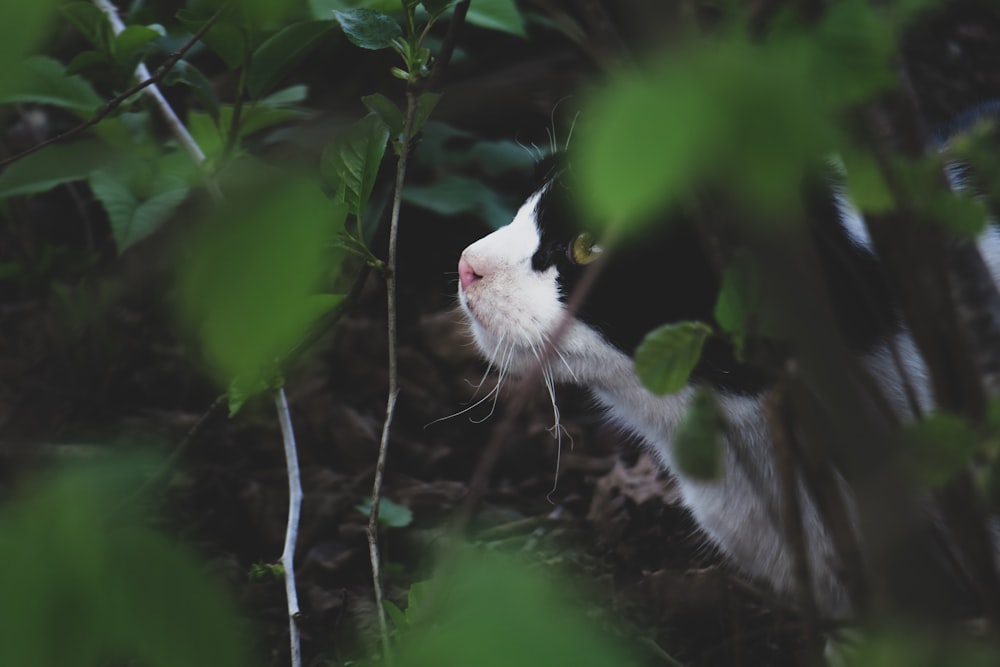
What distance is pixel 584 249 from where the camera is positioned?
153 cm

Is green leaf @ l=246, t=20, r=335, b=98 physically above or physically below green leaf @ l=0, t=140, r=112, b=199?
above

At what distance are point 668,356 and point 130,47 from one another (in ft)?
3.57

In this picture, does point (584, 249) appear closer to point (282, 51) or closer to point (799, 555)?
point (282, 51)

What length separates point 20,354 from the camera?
2.29m

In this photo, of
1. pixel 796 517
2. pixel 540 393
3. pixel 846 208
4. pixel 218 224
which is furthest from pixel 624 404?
pixel 218 224

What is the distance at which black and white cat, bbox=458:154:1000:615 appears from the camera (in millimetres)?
1464

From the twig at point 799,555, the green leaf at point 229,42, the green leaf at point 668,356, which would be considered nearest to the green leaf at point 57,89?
the green leaf at point 229,42

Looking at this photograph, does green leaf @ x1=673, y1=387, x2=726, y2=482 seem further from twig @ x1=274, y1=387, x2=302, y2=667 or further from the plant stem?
the plant stem

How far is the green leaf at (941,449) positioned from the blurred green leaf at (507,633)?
304mm

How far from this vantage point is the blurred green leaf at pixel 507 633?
0.40 metres

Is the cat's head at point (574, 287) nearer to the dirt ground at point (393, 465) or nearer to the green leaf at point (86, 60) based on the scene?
the dirt ground at point (393, 465)

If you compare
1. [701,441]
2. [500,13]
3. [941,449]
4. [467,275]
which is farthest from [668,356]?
[500,13]

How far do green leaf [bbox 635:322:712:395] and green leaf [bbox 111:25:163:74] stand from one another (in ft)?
3.47

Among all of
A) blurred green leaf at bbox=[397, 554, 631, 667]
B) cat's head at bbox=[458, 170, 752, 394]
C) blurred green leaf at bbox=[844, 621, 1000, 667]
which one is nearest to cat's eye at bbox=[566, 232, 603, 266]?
cat's head at bbox=[458, 170, 752, 394]
